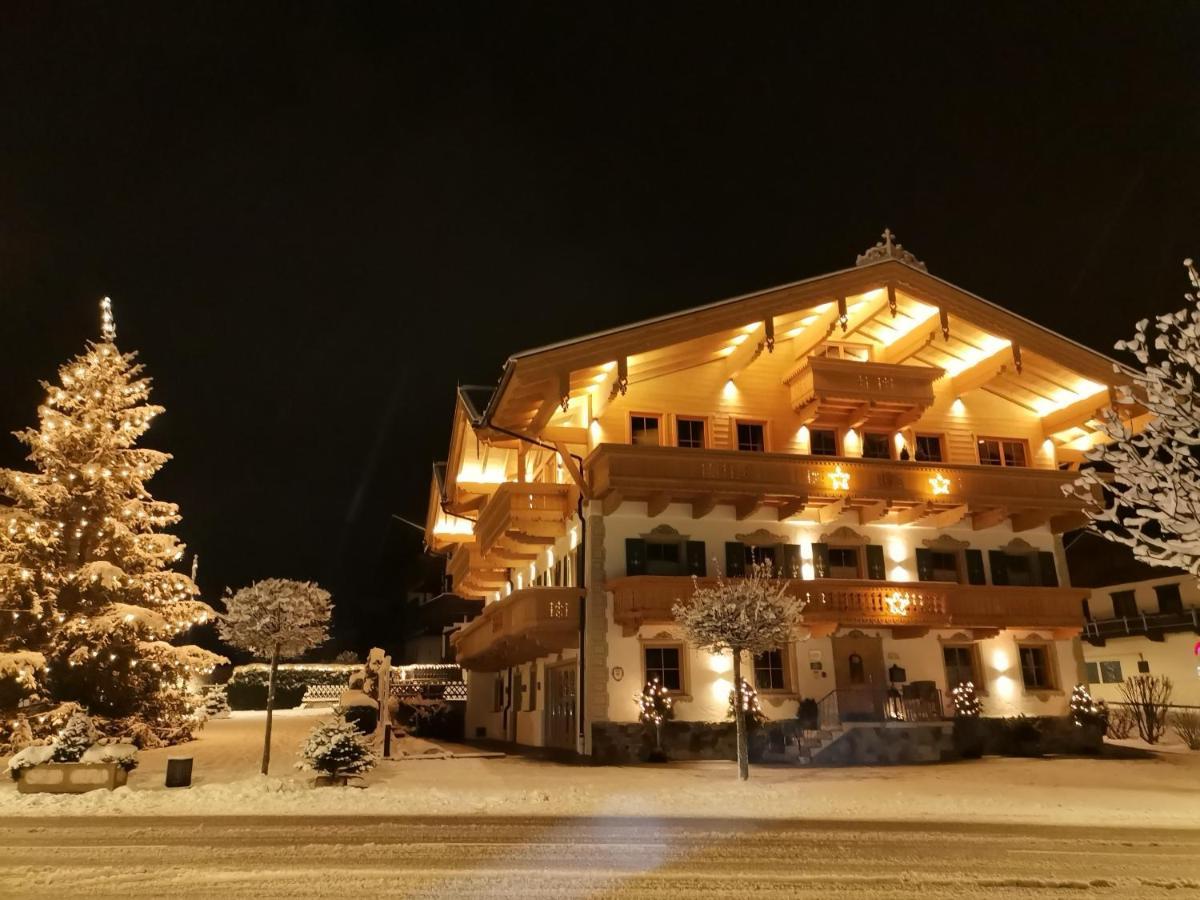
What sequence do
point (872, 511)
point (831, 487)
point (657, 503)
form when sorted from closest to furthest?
point (657, 503)
point (831, 487)
point (872, 511)


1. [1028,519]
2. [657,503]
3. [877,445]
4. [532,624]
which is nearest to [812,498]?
[877,445]

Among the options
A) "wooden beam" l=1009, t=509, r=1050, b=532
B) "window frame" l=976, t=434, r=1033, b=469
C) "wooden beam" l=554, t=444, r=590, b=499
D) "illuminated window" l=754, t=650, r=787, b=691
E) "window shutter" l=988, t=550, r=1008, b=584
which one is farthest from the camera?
"window frame" l=976, t=434, r=1033, b=469

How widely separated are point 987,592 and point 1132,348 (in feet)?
50.6

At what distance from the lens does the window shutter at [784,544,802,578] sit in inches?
969

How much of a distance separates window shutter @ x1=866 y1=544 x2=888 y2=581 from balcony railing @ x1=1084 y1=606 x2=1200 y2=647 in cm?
1523

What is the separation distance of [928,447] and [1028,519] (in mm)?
3701

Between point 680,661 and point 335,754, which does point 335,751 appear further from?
point 680,661

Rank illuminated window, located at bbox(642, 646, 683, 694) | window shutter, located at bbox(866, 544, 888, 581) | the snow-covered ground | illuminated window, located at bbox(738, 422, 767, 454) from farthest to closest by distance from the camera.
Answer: illuminated window, located at bbox(738, 422, 767, 454), window shutter, located at bbox(866, 544, 888, 581), illuminated window, located at bbox(642, 646, 683, 694), the snow-covered ground

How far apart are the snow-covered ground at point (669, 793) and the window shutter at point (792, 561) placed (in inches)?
230

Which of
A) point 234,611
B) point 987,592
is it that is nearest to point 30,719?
point 234,611

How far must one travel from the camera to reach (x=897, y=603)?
939 inches

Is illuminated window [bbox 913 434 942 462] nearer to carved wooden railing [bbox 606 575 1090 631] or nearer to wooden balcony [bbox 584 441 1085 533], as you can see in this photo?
wooden balcony [bbox 584 441 1085 533]

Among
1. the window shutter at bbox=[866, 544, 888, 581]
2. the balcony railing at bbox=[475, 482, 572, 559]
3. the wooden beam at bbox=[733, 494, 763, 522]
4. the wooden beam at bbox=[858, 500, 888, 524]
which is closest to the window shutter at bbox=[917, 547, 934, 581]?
the window shutter at bbox=[866, 544, 888, 581]

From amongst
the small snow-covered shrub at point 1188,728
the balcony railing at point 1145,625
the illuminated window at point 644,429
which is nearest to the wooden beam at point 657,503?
the illuminated window at point 644,429
